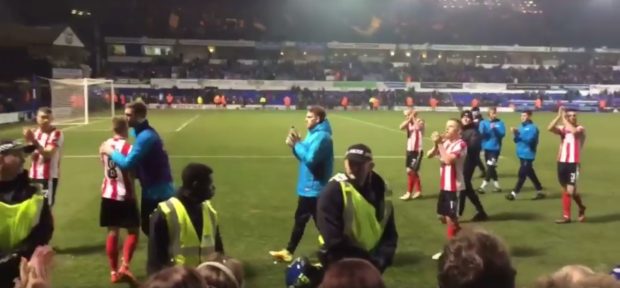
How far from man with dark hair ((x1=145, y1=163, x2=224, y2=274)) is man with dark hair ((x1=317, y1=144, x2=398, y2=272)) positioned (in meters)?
0.98

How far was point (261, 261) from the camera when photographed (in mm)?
9703

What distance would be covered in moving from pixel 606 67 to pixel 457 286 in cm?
8163

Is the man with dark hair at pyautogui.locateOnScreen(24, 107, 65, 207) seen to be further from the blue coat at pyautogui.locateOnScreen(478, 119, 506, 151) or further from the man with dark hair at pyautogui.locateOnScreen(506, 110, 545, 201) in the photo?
the blue coat at pyautogui.locateOnScreen(478, 119, 506, 151)

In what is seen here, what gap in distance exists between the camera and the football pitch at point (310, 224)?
9.47 meters

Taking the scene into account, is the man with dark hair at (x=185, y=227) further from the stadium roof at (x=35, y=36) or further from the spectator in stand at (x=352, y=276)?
the stadium roof at (x=35, y=36)

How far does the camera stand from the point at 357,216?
515cm

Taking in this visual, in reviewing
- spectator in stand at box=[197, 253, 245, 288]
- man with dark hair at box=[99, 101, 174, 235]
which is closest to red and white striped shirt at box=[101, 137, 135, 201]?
man with dark hair at box=[99, 101, 174, 235]

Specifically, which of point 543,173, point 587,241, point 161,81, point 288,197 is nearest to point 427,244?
point 587,241

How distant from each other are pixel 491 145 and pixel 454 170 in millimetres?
6392

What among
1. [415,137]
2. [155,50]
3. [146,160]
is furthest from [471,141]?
[155,50]

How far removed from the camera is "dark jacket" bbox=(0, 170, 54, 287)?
188 inches

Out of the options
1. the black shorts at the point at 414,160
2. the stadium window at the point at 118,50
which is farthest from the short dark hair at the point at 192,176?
the stadium window at the point at 118,50

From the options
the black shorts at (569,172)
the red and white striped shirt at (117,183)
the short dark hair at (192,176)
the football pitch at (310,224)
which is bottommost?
the football pitch at (310,224)

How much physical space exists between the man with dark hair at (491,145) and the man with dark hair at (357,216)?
11.6 meters
